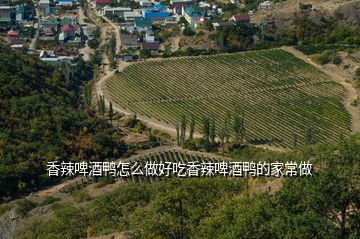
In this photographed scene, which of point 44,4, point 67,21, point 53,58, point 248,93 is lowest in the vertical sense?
point 248,93

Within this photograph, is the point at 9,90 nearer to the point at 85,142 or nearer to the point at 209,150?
the point at 85,142

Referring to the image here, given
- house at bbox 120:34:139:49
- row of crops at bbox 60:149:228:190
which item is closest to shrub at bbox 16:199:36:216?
row of crops at bbox 60:149:228:190

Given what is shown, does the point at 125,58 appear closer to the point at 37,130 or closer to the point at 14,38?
the point at 14,38

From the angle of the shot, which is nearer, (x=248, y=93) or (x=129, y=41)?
(x=248, y=93)

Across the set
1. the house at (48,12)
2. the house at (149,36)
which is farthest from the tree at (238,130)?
the house at (48,12)

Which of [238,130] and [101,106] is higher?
[101,106]

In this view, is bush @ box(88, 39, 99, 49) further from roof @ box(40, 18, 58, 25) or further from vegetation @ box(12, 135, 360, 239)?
vegetation @ box(12, 135, 360, 239)

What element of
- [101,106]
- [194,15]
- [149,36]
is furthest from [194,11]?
[101,106]
